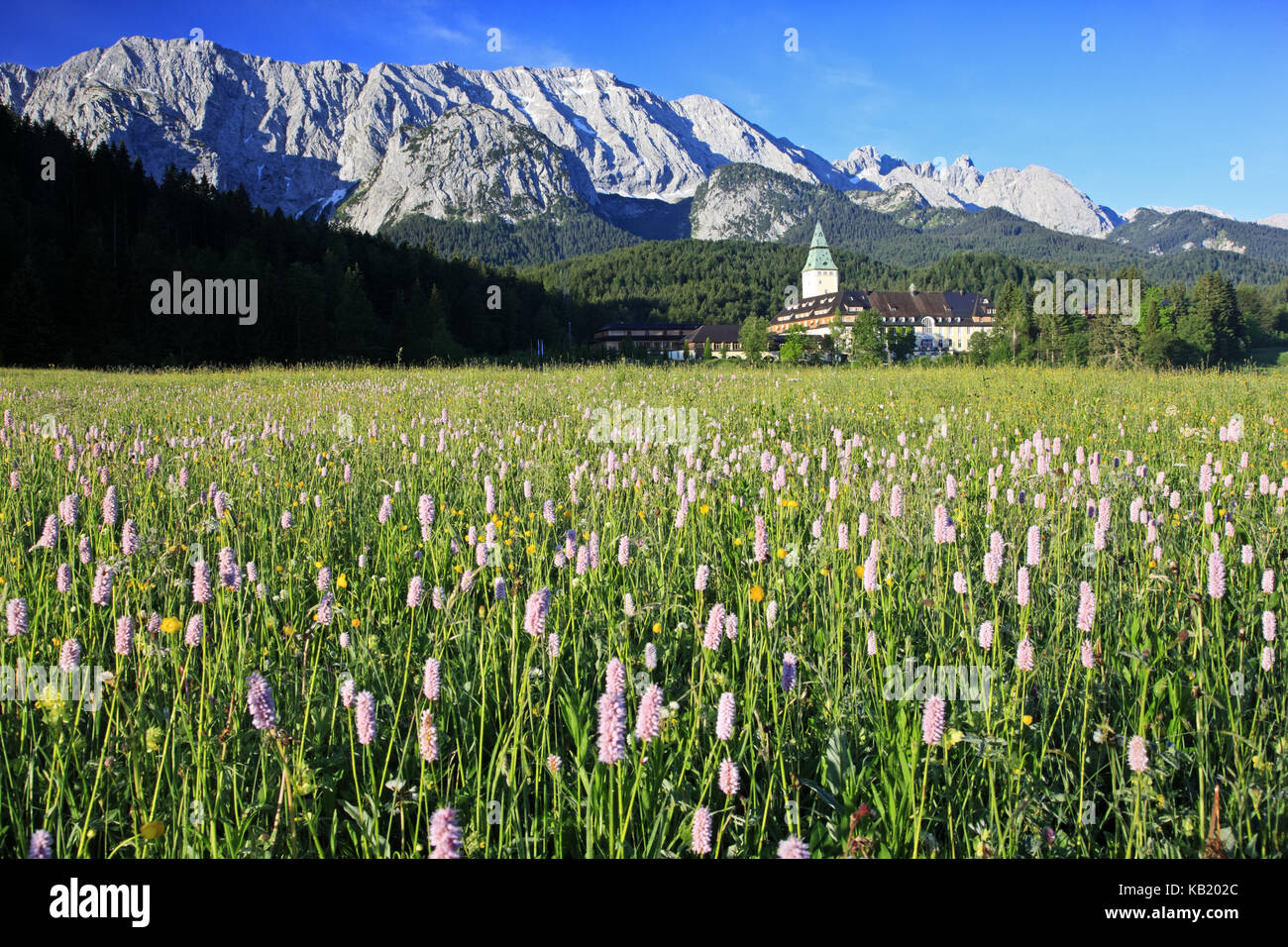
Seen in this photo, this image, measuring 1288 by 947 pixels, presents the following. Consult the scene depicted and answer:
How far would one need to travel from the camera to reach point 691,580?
11.1 feet

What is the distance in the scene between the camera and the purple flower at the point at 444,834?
3.98ft

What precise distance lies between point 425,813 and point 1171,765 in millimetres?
1976

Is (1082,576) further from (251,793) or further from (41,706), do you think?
(41,706)

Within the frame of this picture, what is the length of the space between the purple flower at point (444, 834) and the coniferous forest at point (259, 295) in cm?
2012

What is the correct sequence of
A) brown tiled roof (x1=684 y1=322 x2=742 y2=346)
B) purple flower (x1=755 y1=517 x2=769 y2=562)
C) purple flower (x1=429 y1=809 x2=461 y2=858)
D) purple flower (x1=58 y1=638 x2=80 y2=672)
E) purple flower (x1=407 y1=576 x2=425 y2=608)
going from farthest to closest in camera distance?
brown tiled roof (x1=684 y1=322 x2=742 y2=346) → purple flower (x1=755 y1=517 x2=769 y2=562) → purple flower (x1=407 y1=576 x2=425 y2=608) → purple flower (x1=58 y1=638 x2=80 y2=672) → purple flower (x1=429 y1=809 x2=461 y2=858)

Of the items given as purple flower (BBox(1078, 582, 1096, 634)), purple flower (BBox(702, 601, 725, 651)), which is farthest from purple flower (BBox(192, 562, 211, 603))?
purple flower (BBox(1078, 582, 1096, 634))

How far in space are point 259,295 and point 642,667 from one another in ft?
197

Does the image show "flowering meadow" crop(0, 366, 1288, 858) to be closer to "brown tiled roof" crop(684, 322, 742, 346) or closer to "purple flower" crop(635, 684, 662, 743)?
"purple flower" crop(635, 684, 662, 743)

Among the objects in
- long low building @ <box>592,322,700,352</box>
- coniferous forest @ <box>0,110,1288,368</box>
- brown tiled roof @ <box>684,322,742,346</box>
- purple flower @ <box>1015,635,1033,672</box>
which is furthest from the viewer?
brown tiled roof @ <box>684,322,742,346</box>

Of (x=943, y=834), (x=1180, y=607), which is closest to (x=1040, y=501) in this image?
(x=1180, y=607)

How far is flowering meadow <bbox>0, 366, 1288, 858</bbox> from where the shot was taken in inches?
68.5

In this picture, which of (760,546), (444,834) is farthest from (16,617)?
(760,546)

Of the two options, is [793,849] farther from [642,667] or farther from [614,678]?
[642,667]

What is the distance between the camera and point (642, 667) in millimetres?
2520
